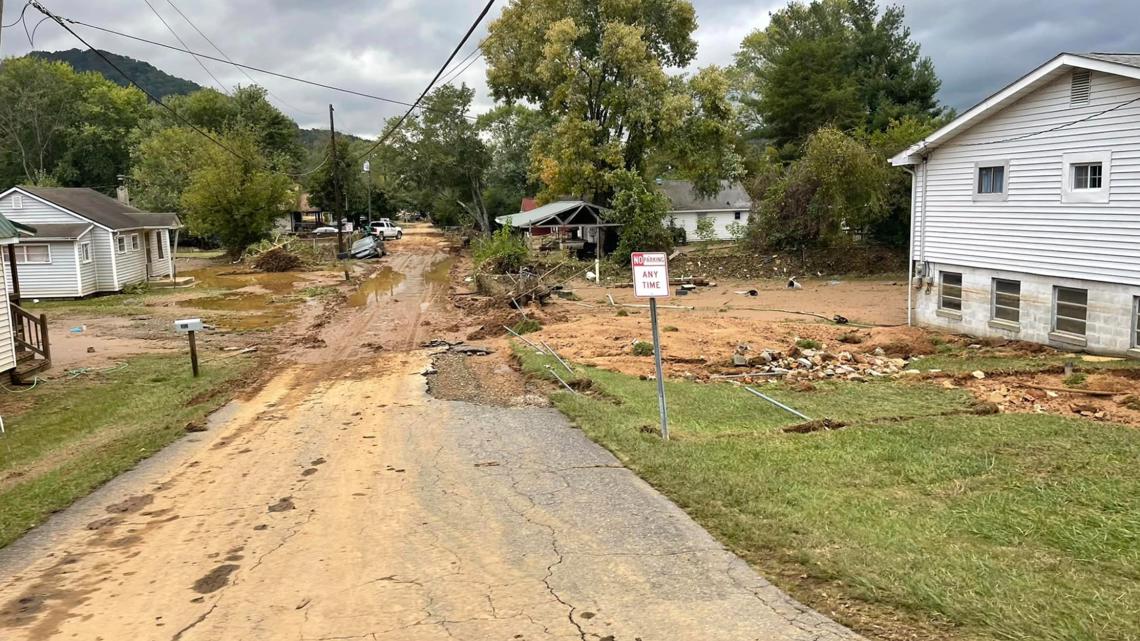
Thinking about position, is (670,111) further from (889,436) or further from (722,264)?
(889,436)

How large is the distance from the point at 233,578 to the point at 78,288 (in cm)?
2930

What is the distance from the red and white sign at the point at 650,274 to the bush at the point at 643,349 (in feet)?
26.5

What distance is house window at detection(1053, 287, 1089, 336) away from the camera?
15.6m

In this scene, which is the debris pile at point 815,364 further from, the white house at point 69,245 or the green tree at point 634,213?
the white house at point 69,245

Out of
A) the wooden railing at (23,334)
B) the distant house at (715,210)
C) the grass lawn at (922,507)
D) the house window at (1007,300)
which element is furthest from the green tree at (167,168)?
the grass lawn at (922,507)


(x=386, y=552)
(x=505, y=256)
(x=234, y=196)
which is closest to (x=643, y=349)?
(x=386, y=552)

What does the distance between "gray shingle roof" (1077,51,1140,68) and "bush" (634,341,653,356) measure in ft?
34.0

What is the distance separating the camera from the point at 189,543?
621cm

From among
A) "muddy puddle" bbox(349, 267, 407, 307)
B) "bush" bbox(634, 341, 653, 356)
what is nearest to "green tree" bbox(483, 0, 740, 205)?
"muddy puddle" bbox(349, 267, 407, 307)

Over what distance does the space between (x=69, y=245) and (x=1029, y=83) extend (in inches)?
1260

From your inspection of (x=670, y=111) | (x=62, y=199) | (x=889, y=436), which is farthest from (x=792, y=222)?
(x=62, y=199)

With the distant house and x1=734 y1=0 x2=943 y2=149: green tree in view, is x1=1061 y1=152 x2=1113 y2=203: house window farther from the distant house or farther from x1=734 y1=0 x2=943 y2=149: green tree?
the distant house

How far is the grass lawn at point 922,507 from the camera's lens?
445cm

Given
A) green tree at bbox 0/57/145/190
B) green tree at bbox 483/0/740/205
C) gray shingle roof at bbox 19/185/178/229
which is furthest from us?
green tree at bbox 0/57/145/190
